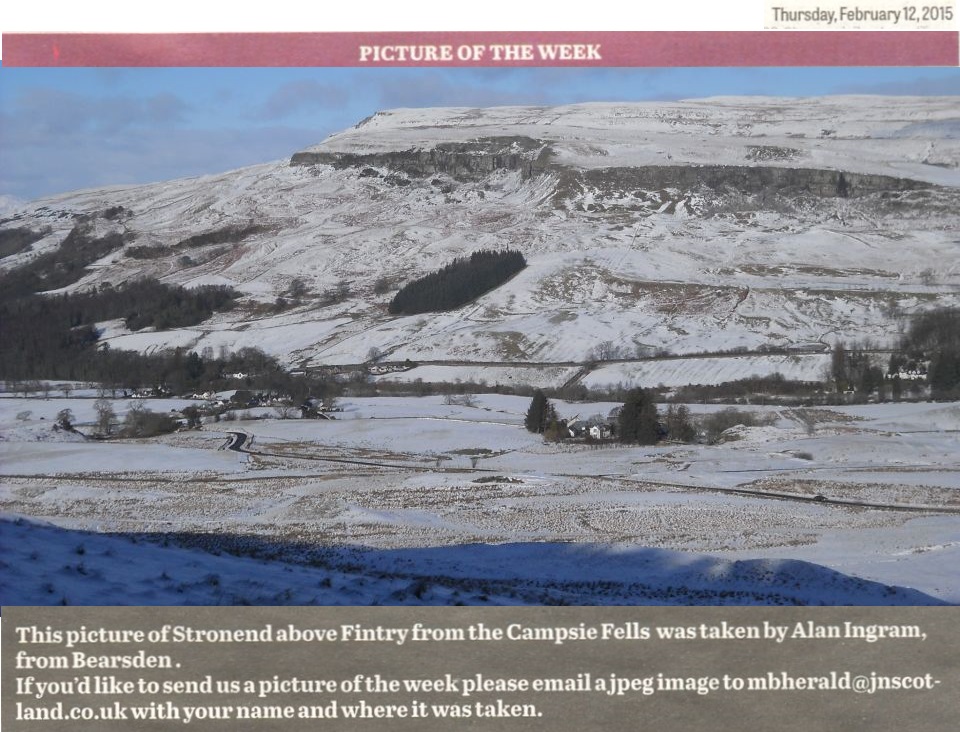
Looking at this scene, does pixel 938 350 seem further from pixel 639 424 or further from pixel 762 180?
pixel 639 424

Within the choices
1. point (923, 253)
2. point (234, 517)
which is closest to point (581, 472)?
point (234, 517)

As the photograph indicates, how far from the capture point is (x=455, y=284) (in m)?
5.92

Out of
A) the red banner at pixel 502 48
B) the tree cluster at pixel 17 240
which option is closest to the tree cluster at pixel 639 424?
the red banner at pixel 502 48

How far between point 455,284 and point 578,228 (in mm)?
843

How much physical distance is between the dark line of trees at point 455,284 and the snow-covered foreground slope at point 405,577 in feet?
5.08

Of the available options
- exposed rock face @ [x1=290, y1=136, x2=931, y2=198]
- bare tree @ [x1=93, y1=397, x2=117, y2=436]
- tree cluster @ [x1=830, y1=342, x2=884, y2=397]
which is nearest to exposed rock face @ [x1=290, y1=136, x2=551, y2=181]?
exposed rock face @ [x1=290, y1=136, x2=931, y2=198]

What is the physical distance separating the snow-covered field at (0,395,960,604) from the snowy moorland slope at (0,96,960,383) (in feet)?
1.70

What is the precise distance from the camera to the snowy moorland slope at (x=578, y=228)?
561cm

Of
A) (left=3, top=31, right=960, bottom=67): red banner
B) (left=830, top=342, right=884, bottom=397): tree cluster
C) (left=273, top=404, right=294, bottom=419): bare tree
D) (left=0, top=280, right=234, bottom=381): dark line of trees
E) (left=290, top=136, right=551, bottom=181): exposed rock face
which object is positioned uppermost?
(left=3, top=31, right=960, bottom=67): red banner

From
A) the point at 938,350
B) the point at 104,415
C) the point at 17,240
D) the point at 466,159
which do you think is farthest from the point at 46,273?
the point at 938,350

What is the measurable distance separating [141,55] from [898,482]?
456 centimetres

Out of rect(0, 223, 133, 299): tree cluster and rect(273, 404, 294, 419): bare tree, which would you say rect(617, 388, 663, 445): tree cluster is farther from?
rect(0, 223, 133, 299): tree cluster

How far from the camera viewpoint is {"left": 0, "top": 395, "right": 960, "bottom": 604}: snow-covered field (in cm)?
483
